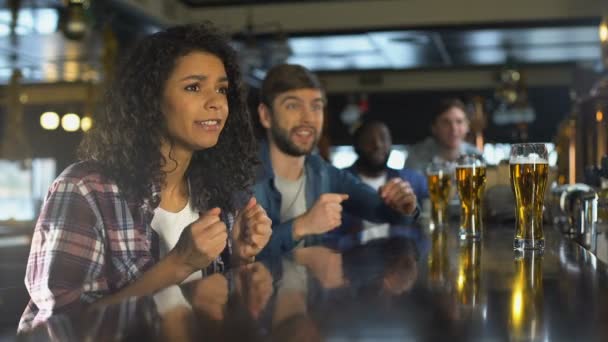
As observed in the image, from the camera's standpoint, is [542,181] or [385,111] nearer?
[542,181]

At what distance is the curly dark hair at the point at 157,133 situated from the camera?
1.82 m

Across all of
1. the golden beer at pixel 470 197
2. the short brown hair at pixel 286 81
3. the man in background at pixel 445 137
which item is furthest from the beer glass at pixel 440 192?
the man in background at pixel 445 137

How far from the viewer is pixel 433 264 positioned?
136 centimetres

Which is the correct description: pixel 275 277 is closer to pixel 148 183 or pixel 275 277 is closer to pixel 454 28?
pixel 148 183

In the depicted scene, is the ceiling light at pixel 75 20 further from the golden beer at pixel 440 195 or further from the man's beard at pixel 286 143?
the golden beer at pixel 440 195

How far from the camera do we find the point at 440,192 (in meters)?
2.76

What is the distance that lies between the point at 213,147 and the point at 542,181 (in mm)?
907

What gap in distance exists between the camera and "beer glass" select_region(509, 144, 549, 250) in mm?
1683

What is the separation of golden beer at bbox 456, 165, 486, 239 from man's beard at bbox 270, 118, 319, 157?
1112mm

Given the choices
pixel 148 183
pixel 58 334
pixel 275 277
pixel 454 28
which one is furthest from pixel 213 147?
pixel 454 28

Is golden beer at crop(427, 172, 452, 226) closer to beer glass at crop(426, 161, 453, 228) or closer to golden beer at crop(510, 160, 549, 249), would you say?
beer glass at crop(426, 161, 453, 228)

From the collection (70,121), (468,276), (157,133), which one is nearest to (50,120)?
(70,121)

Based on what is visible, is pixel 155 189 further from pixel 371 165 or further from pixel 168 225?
pixel 371 165

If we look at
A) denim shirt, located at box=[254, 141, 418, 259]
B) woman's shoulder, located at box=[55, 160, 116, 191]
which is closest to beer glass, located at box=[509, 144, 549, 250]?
woman's shoulder, located at box=[55, 160, 116, 191]
